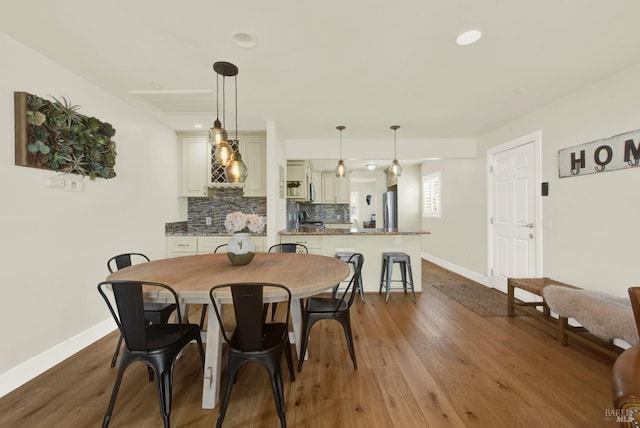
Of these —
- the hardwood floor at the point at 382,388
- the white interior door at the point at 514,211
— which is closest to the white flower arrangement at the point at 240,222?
the hardwood floor at the point at 382,388

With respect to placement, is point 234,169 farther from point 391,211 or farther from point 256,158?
point 391,211

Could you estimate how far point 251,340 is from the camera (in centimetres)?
147

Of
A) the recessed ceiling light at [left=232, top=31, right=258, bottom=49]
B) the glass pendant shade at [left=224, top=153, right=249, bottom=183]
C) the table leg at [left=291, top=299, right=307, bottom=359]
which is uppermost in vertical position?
the recessed ceiling light at [left=232, top=31, right=258, bottom=49]

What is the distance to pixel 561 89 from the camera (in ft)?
8.85

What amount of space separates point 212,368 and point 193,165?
3.20m

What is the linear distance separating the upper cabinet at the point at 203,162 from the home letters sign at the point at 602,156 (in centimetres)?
365

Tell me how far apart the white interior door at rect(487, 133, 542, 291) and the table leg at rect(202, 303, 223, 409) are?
363cm

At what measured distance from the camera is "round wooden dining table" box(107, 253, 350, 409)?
1.54 metres

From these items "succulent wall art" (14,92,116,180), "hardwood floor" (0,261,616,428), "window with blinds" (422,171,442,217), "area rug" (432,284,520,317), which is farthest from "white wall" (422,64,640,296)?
"succulent wall art" (14,92,116,180)

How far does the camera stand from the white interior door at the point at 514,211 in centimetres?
330

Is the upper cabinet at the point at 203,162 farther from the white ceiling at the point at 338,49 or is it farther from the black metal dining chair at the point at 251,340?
the black metal dining chair at the point at 251,340

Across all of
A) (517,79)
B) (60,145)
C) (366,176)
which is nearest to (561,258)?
(517,79)

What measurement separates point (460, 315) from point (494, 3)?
9.45ft

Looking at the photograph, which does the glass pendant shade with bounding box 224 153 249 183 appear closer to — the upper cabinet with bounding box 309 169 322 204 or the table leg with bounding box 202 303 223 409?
the table leg with bounding box 202 303 223 409
